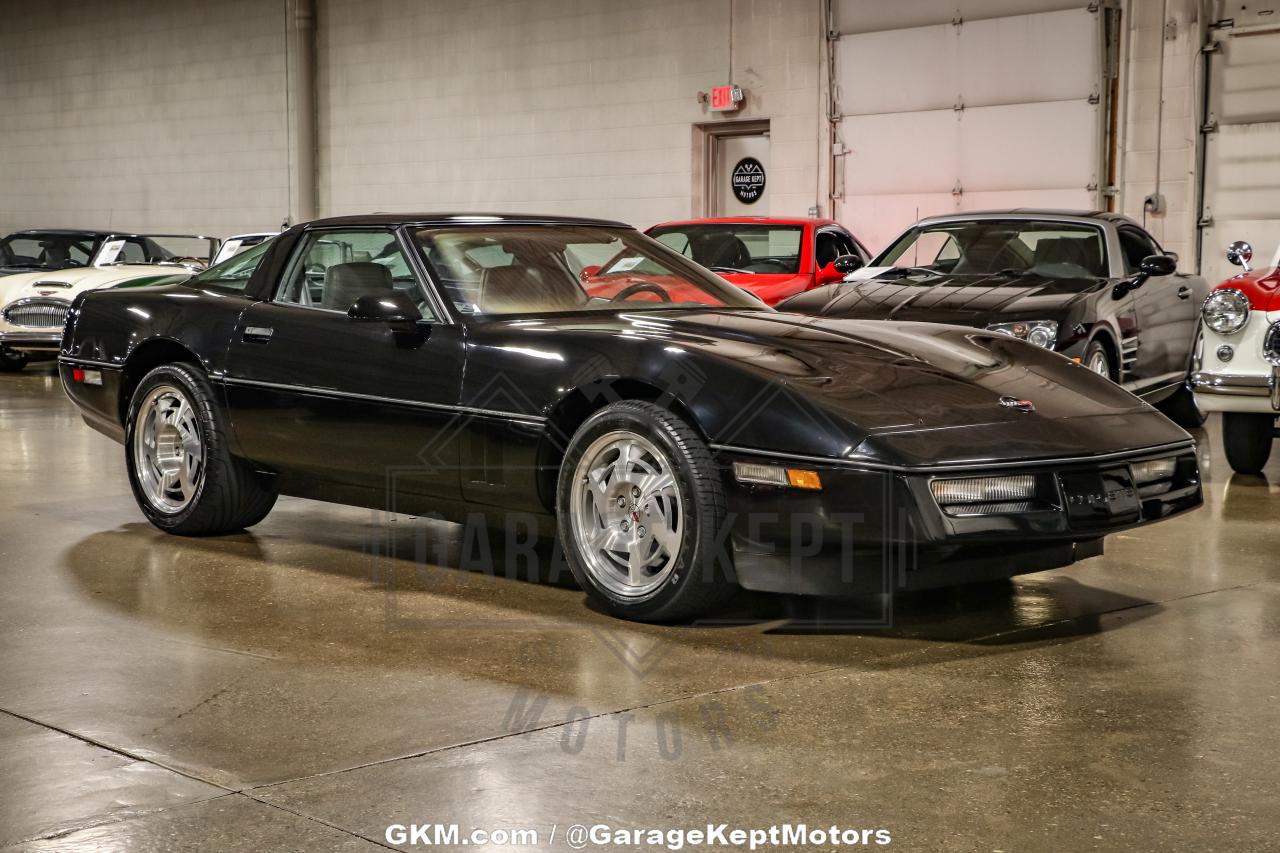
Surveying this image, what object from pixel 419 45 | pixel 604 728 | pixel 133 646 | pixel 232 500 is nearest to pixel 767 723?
pixel 604 728

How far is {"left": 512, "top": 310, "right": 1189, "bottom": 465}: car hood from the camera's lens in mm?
4211

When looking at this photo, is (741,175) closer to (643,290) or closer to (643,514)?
(643,290)

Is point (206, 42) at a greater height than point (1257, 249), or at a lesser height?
greater

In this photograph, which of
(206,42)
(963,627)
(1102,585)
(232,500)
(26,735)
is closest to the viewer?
(26,735)

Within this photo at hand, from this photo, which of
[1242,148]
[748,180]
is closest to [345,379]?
[1242,148]

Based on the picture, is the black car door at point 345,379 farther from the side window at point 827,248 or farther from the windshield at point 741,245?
the side window at point 827,248

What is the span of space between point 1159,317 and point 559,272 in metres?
5.28

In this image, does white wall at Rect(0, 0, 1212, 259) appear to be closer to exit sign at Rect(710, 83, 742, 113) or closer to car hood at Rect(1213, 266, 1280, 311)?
exit sign at Rect(710, 83, 742, 113)

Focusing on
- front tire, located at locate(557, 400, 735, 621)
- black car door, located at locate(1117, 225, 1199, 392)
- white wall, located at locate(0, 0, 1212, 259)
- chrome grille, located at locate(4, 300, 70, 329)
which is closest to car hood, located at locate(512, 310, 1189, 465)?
front tire, located at locate(557, 400, 735, 621)

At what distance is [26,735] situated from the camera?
3467mm

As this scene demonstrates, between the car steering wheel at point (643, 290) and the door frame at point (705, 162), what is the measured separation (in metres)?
11.7

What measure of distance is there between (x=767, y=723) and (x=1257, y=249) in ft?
36.9

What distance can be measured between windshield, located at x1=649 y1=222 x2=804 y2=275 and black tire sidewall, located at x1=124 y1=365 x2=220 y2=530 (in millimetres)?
6139

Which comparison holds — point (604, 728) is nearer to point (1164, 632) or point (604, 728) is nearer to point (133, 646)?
point (133, 646)
